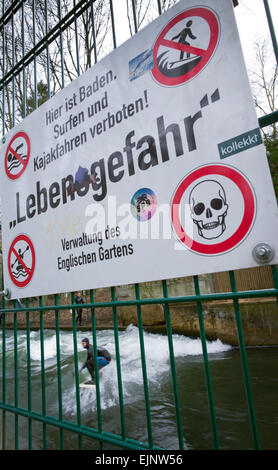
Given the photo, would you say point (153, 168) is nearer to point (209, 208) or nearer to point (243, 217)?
point (209, 208)

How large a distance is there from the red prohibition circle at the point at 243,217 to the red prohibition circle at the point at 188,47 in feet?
1.65

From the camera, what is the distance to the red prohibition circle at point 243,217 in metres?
1.29

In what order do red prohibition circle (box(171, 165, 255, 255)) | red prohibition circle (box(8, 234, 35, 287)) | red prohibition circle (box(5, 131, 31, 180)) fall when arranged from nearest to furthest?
red prohibition circle (box(171, 165, 255, 255)), red prohibition circle (box(8, 234, 35, 287)), red prohibition circle (box(5, 131, 31, 180))

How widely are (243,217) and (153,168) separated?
0.58 m

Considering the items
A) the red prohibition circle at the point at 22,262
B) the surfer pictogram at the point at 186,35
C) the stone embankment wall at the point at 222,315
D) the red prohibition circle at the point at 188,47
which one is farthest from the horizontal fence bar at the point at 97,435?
the stone embankment wall at the point at 222,315

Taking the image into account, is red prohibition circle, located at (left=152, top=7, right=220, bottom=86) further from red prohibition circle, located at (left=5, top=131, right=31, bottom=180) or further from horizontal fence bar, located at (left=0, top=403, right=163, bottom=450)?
horizontal fence bar, located at (left=0, top=403, right=163, bottom=450)

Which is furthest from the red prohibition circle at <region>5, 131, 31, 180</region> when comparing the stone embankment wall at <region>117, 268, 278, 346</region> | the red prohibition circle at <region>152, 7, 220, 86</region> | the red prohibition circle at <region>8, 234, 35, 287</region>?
the stone embankment wall at <region>117, 268, 278, 346</region>

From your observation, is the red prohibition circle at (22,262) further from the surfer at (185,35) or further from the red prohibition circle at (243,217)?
the surfer at (185,35)

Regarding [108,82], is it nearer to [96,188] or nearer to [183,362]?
[96,188]

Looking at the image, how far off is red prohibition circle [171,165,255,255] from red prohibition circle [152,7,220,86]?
50cm

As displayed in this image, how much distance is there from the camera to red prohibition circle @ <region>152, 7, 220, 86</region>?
1.45 m

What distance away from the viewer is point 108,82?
1.95m

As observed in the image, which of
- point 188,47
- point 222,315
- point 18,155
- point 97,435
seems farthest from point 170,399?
point 188,47

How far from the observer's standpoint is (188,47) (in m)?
1.54
